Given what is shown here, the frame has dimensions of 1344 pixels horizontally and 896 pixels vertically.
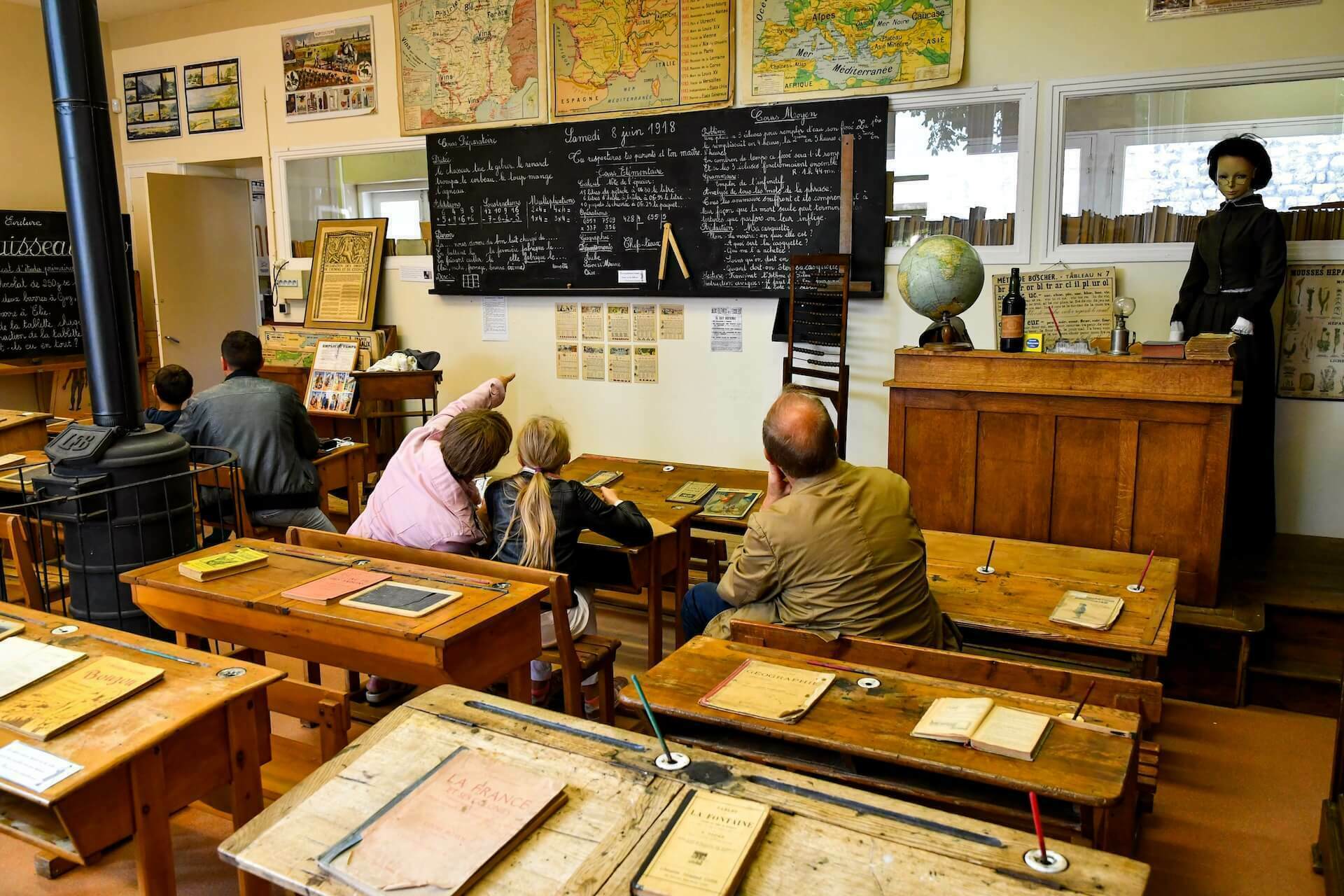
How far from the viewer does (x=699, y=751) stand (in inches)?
58.5

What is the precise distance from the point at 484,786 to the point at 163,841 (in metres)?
0.73

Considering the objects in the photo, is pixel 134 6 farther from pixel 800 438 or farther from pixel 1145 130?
pixel 800 438

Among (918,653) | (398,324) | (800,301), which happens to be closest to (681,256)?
(800,301)

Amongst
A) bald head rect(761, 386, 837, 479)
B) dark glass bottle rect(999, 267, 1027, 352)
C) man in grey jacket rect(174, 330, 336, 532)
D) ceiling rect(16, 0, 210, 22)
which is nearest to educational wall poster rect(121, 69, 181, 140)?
ceiling rect(16, 0, 210, 22)

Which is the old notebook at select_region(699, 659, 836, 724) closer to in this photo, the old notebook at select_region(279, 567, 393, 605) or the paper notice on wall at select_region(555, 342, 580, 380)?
the old notebook at select_region(279, 567, 393, 605)

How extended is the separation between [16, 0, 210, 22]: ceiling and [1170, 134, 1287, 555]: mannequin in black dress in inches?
269

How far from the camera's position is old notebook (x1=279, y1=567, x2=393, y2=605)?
226 cm

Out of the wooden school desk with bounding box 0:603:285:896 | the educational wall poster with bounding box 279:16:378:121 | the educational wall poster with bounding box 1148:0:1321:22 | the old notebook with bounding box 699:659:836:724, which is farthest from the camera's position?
the educational wall poster with bounding box 279:16:378:121

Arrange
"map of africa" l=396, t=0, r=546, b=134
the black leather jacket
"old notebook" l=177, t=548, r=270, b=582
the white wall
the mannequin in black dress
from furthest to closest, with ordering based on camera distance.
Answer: "map of africa" l=396, t=0, r=546, b=134
the white wall
the mannequin in black dress
the black leather jacket
"old notebook" l=177, t=548, r=270, b=582

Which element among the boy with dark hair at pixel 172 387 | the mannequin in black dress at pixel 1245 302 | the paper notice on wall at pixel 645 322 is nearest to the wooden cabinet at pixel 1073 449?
the mannequin in black dress at pixel 1245 302

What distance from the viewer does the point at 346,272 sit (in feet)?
21.9

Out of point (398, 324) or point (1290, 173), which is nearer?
point (1290, 173)

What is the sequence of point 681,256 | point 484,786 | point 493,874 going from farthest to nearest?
point 681,256
point 484,786
point 493,874

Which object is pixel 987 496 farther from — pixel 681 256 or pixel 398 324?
pixel 398 324
